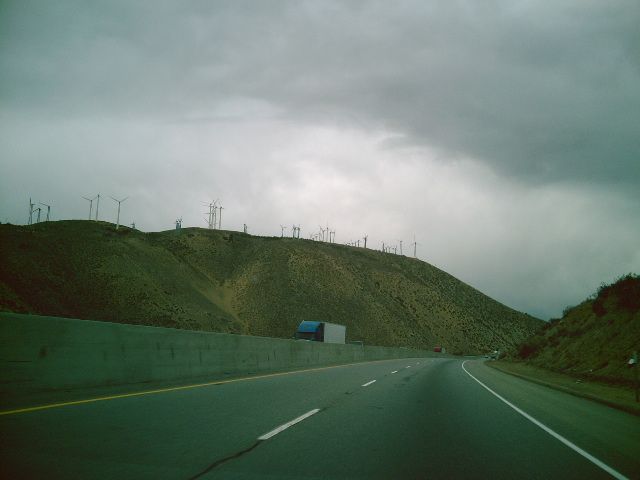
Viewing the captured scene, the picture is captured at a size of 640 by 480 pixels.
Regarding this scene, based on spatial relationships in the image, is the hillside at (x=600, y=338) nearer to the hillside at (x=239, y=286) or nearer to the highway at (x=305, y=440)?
the highway at (x=305, y=440)

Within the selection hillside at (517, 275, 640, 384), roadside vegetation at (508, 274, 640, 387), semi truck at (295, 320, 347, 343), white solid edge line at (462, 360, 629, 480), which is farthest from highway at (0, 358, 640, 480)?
semi truck at (295, 320, 347, 343)

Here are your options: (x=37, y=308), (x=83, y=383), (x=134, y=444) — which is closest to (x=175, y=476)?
(x=134, y=444)

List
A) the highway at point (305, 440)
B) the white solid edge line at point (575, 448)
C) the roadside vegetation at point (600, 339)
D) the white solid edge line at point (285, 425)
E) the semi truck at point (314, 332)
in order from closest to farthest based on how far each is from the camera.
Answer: the highway at point (305, 440)
the white solid edge line at point (575, 448)
the white solid edge line at point (285, 425)
the roadside vegetation at point (600, 339)
the semi truck at point (314, 332)

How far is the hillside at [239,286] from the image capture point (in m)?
53.3

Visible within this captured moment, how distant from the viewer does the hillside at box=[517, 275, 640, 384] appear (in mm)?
20734

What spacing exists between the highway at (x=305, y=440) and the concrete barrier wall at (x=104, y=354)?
1.21 metres

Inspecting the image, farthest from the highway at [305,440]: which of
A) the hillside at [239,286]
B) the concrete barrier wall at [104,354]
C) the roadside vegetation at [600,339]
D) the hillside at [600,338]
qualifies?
the hillside at [239,286]

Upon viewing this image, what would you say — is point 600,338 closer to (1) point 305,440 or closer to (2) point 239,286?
(1) point 305,440

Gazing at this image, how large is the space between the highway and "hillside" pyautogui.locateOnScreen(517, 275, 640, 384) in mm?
10348

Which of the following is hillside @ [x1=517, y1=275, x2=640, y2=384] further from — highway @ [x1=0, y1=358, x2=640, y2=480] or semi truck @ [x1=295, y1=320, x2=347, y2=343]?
semi truck @ [x1=295, y1=320, x2=347, y2=343]

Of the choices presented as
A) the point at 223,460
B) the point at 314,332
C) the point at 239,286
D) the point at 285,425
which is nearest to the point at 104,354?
the point at 285,425

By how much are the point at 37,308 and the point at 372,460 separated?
43708mm

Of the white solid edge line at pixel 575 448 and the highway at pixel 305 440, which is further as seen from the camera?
the white solid edge line at pixel 575 448

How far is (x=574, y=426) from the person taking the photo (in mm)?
9414
